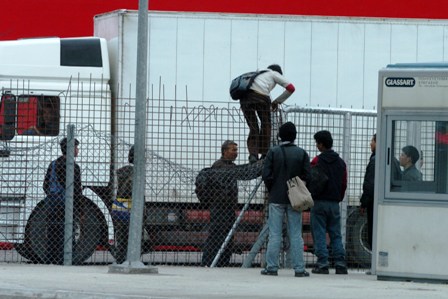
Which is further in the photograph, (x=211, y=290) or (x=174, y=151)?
(x=174, y=151)

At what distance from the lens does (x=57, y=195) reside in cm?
1792

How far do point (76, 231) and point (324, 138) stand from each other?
344 cm

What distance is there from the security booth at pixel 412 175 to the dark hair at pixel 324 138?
1.45 metres

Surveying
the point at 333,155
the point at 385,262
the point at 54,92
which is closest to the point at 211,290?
the point at 385,262

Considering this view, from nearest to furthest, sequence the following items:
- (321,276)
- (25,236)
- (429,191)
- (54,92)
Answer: (429,191) < (321,276) < (25,236) < (54,92)

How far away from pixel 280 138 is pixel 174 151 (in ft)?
6.09

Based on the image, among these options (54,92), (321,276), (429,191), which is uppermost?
(54,92)

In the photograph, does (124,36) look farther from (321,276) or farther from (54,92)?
(321,276)

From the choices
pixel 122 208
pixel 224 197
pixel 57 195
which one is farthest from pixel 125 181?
pixel 224 197

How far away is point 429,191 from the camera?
1573cm

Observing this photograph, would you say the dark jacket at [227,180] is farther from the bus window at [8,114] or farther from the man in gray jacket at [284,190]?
the bus window at [8,114]

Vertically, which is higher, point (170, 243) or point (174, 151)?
point (174, 151)

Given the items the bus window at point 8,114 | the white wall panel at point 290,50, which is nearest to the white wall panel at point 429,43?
the white wall panel at point 290,50

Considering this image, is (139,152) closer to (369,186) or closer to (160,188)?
(160,188)
